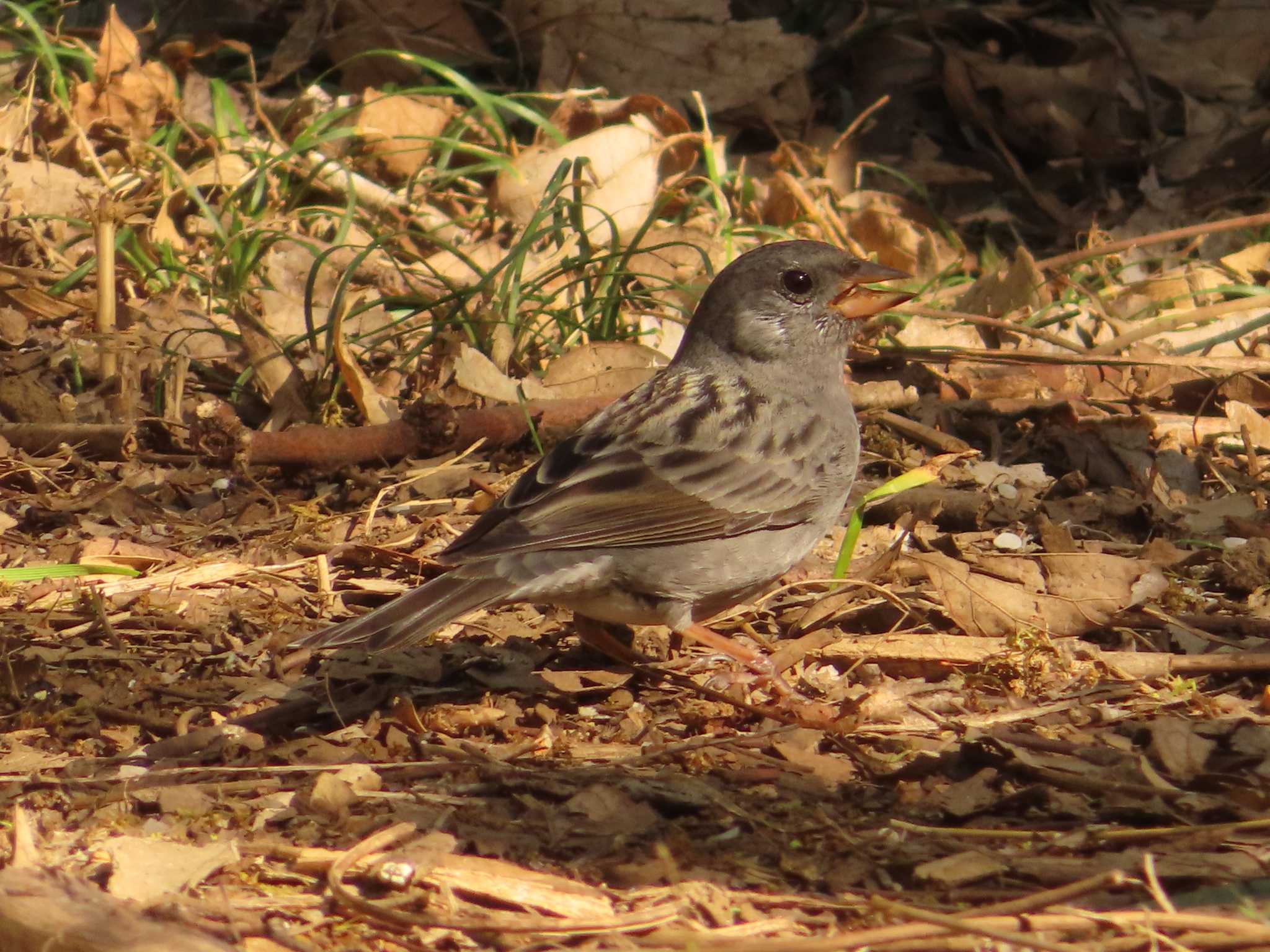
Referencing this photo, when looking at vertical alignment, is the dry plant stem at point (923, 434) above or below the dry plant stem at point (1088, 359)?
below

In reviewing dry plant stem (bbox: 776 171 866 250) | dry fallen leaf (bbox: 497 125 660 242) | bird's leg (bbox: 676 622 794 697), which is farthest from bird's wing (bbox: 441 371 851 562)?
dry plant stem (bbox: 776 171 866 250)

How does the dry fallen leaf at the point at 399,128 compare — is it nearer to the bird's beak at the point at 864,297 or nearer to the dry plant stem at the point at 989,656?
the bird's beak at the point at 864,297

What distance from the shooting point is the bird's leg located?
4.29 m

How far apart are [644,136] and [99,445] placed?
315 cm

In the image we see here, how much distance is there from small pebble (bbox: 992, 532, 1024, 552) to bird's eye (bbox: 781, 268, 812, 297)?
1059mm

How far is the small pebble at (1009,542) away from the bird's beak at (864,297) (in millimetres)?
863

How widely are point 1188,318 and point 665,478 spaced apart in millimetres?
3046

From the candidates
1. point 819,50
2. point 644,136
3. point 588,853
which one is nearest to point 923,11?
point 819,50

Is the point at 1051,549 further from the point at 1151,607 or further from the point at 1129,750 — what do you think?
the point at 1129,750

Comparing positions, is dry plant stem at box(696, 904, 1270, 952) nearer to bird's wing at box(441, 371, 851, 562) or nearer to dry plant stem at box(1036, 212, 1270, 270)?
bird's wing at box(441, 371, 851, 562)

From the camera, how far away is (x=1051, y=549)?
16.1 ft

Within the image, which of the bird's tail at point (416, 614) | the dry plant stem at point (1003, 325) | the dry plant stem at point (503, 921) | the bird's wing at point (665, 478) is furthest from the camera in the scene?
the dry plant stem at point (1003, 325)

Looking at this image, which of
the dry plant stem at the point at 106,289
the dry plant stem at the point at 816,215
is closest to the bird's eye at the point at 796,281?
the dry plant stem at the point at 816,215

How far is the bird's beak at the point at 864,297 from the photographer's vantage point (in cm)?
516
